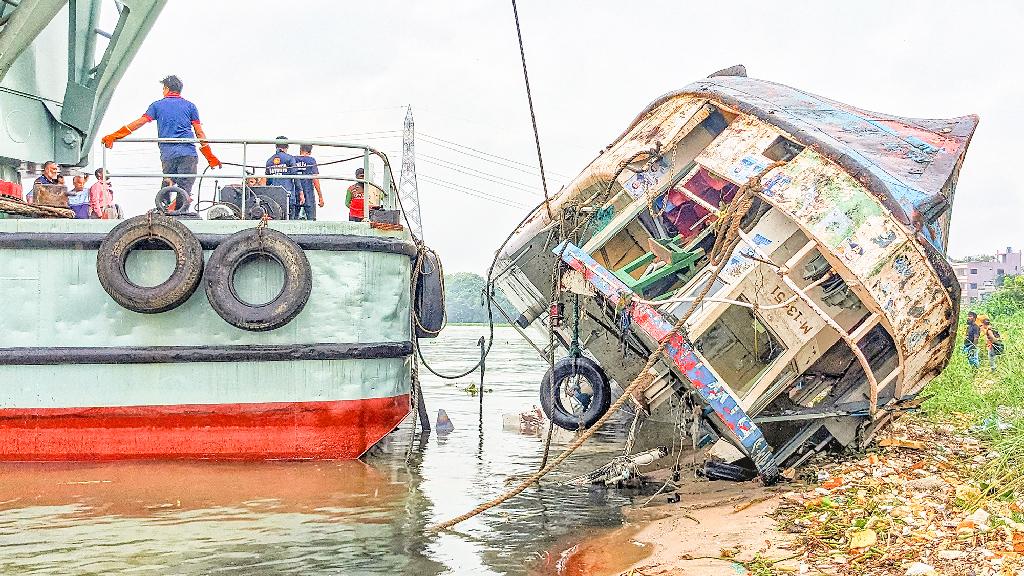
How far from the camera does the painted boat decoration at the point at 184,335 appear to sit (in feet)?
27.0

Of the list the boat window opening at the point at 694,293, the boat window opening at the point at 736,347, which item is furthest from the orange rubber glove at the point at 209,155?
the boat window opening at the point at 736,347

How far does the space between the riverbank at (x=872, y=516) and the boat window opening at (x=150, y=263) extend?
14.6 ft

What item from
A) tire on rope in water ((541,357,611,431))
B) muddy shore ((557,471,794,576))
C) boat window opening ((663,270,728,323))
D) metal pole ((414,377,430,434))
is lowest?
muddy shore ((557,471,794,576))

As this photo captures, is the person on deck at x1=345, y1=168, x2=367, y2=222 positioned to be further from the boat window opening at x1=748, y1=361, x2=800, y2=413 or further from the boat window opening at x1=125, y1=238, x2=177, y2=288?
the boat window opening at x1=748, y1=361, x2=800, y2=413

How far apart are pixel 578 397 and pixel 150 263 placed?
12.9 ft

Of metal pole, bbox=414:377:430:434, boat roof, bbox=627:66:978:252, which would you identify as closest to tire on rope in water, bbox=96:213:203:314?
metal pole, bbox=414:377:430:434

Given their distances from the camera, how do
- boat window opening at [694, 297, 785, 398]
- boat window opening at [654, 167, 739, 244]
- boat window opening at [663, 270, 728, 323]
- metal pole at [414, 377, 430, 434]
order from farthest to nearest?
metal pole at [414, 377, 430, 434], boat window opening at [694, 297, 785, 398], boat window opening at [654, 167, 739, 244], boat window opening at [663, 270, 728, 323]

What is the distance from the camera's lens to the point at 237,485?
774 cm

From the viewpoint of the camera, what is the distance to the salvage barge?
22.5 feet

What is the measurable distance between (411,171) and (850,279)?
48208 millimetres

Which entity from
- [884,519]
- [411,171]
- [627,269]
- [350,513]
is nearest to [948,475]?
[884,519]

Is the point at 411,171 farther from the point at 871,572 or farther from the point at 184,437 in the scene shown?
the point at 871,572

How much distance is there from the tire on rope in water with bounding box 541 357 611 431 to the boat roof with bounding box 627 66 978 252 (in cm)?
251

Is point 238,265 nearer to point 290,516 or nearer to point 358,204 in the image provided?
→ point 358,204
